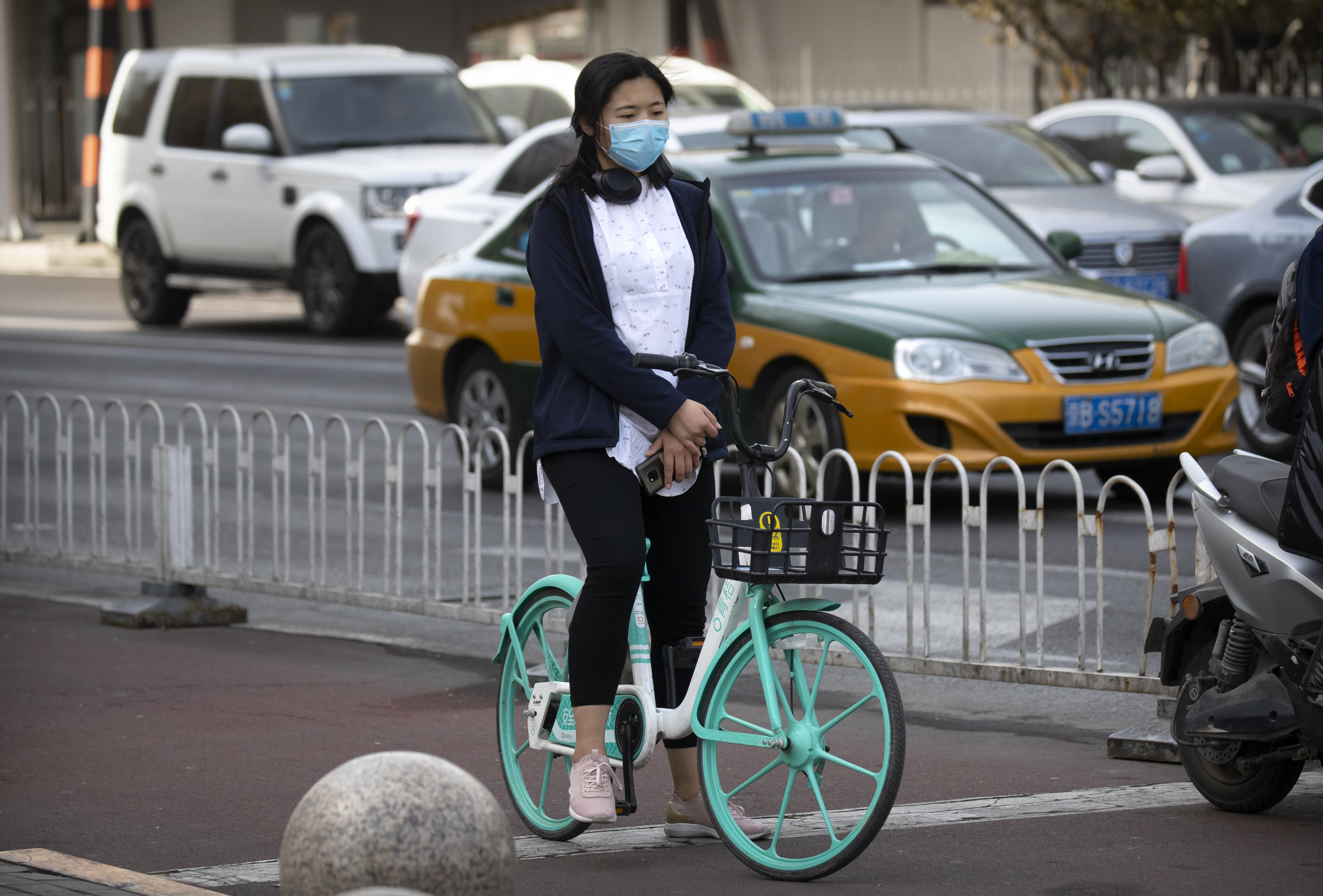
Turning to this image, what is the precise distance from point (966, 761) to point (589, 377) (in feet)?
6.05

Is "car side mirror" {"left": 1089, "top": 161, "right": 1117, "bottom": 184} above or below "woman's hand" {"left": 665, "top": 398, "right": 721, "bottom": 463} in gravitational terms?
above

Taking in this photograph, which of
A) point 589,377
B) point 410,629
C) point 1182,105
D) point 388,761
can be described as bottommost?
point 410,629

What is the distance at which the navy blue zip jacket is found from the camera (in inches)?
187

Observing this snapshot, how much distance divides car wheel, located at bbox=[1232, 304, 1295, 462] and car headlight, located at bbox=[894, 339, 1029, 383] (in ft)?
7.25

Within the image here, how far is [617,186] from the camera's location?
4844 mm

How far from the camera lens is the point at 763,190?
34.2 feet

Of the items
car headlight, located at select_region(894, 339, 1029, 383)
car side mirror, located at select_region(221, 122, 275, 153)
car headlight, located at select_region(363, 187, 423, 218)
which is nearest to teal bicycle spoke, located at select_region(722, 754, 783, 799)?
car headlight, located at select_region(894, 339, 1029, 383)

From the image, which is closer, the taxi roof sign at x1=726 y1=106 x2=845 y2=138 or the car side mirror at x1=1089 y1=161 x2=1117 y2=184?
the taxi roof sign at x1=726 y1=106 x2=845 y2=138

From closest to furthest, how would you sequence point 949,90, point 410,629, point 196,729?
point 196,729
point 410,629
point 949,90

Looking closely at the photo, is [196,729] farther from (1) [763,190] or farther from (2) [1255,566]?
(1) [763,190]

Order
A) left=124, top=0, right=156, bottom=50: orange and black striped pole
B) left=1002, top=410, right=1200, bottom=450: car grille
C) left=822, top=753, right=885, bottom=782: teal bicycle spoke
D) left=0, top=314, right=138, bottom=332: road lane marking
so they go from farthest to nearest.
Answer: left=124, top=0, right=156, bottom=50: orange and black striped pole, left=0, top=314, right=138, bottom=332: road lane marking, left=1002, top=410, right=1200, bottom=450: car grille, left=822, top=753, right=885, bottom=782: teal bicycle spoke

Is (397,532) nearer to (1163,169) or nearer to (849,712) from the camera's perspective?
(849,712)

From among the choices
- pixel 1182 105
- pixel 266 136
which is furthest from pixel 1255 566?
pixel 266 136

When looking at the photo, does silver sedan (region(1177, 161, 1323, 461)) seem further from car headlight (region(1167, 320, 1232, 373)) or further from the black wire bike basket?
A: the black wire bike basket
